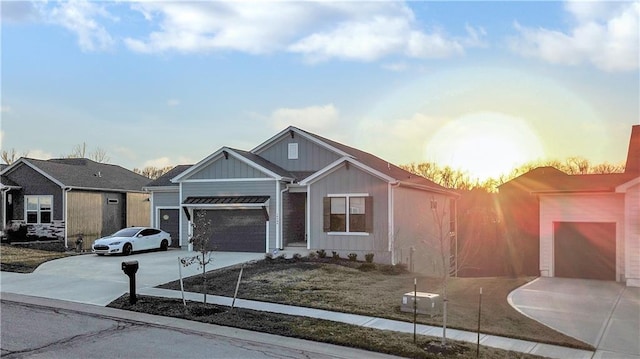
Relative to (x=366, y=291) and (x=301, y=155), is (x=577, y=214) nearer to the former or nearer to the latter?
(x=366, y=291)

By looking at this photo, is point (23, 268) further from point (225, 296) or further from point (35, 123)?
point (35, 123)

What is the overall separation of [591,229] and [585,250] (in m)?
0.81

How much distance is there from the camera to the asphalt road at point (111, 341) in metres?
7.56

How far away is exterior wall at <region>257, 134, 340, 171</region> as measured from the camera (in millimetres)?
24172

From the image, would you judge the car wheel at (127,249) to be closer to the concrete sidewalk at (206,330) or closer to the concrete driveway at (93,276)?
the concrete driveway at (93,276)

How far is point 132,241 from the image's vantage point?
22672 millimetres

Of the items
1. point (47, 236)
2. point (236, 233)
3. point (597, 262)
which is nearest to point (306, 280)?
point (236, 233)

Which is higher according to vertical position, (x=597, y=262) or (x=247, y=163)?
(x=247, y=163)

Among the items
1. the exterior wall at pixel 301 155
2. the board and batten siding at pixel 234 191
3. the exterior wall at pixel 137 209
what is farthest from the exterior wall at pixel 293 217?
the exterior wall at pixel 137 209

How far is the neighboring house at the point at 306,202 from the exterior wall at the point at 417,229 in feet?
0.14

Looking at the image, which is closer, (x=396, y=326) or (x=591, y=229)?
(x=396, y=326)

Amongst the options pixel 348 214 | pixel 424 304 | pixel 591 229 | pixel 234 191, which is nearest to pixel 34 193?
pixel 234 191

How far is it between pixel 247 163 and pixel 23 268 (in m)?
9.80

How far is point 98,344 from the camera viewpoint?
806 cm
